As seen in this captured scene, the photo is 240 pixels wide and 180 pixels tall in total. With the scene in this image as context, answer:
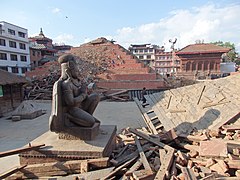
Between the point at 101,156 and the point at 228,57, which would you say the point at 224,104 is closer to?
the point at 101,156

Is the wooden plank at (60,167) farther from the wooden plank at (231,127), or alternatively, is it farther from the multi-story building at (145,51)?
the multi-story building at (145,51)

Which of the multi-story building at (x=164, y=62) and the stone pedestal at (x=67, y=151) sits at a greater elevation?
the multi-story building at (x=164, y=62)

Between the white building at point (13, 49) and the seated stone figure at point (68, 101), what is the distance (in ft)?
94.9

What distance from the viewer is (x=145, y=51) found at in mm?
55969

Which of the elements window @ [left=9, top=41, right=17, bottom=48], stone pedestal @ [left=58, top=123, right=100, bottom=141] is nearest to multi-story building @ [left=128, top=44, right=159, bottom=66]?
window @ [left=9, top=41, right=17, bottom=48]

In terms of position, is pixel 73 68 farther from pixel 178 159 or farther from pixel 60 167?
pixel 178 159

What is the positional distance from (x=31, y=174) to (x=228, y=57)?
183ft

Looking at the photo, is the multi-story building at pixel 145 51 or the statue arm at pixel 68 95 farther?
the multi-story building at pixel 145 51

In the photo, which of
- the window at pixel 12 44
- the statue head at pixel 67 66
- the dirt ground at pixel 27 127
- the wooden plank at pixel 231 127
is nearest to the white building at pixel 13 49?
the window at pixel 12 44

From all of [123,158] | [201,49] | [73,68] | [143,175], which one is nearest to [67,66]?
[73,68]

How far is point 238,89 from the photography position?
7.54 metres

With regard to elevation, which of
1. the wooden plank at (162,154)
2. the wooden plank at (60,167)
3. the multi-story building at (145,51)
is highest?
the multi-story building at (145,51)

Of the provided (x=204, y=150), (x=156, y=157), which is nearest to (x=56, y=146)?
(x=156, y=157)

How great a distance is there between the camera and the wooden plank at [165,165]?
346 cm
